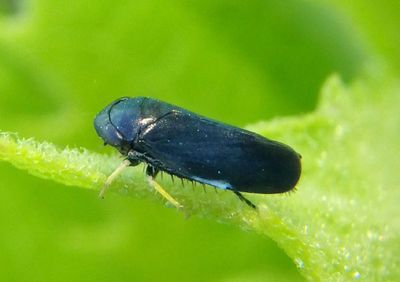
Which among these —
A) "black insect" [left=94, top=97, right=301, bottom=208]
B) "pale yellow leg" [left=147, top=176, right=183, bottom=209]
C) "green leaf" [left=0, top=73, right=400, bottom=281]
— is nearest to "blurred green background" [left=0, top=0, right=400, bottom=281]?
"black insect" [left=94, top=97, right=301, bottom=208]

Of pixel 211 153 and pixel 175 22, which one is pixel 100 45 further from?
pixel 211 153

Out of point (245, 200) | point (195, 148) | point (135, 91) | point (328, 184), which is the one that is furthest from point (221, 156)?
point (135, 91)

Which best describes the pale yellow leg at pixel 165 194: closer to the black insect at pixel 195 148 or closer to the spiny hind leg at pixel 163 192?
the spiny hind leg at pixel 163 192

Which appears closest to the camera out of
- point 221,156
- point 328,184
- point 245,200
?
point 245,200

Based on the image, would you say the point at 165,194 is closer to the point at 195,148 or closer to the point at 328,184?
the point at 195,148

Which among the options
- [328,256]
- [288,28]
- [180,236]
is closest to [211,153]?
[180,236]
